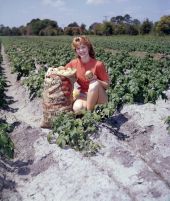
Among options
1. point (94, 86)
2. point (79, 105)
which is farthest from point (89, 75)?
point (79, 105)

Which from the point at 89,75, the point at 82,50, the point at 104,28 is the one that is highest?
the point at 82,50

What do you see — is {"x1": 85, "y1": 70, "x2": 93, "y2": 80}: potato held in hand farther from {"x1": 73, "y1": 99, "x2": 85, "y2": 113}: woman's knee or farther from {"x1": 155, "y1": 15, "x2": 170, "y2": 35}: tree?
{"x1": 155, "y1": 15, "x2": 170, "y2": 35}: tree

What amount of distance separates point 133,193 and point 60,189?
843 mm

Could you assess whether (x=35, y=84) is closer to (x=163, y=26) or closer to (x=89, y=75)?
(x=89, y=75)

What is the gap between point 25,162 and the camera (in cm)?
563

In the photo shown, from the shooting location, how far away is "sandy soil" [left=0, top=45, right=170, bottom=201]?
4.62 meters

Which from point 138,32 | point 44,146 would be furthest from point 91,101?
point 138,32

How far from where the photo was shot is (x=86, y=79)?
22.0ft

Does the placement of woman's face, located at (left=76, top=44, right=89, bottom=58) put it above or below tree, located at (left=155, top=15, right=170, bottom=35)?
above

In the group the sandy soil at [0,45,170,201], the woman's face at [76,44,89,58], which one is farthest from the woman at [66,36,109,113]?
the sandy soil at [0,45,170,201]

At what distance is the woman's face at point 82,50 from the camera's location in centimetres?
638

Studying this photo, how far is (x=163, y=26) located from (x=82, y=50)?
59032mm

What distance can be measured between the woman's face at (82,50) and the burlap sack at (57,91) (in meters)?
0.29

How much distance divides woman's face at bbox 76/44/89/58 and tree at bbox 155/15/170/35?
5868 centimetres
